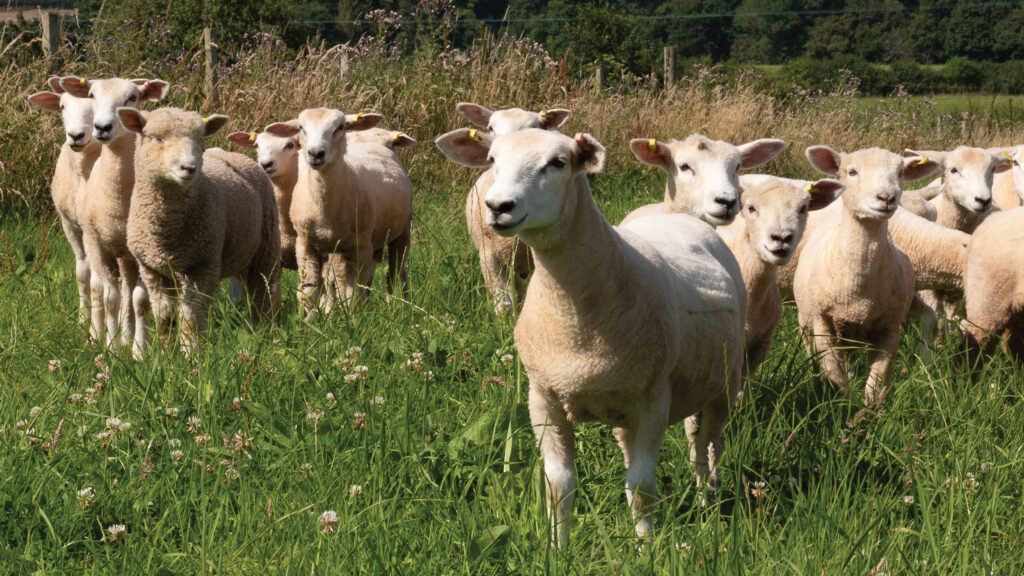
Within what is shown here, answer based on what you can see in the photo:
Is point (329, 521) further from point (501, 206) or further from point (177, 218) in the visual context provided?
point (177, 218)

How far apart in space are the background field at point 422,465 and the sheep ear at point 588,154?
887mm

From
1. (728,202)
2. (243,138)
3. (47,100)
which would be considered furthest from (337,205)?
(728,202)

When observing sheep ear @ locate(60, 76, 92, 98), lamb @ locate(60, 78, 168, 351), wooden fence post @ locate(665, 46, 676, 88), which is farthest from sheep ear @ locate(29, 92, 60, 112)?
wooden fence post @ locate(665, 46, 676, 88)

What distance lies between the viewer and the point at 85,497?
292 cm

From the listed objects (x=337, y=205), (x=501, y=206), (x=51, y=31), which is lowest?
(x=51, y=31)

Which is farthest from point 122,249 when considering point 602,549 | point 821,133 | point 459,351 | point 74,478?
point 821,133

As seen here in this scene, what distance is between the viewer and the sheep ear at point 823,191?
4426 millimetres

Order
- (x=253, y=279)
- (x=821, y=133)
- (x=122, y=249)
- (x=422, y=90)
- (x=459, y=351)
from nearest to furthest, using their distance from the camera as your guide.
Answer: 1. (x=459, y=351)
2. (x=122, y=249)
3. (x=253, y=279)
4. (x=422, y=90)
5. (x=821, y=133)

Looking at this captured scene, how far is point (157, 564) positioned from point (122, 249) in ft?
9.54

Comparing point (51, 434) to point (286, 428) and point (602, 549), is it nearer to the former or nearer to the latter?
point (286, 428)

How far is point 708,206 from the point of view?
437 cm

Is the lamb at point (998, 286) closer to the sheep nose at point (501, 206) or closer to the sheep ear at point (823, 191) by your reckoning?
the sheep ear at point (823, 191)

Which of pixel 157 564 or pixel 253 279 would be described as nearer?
pixel 157 564

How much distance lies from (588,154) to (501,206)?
1.40 feet
